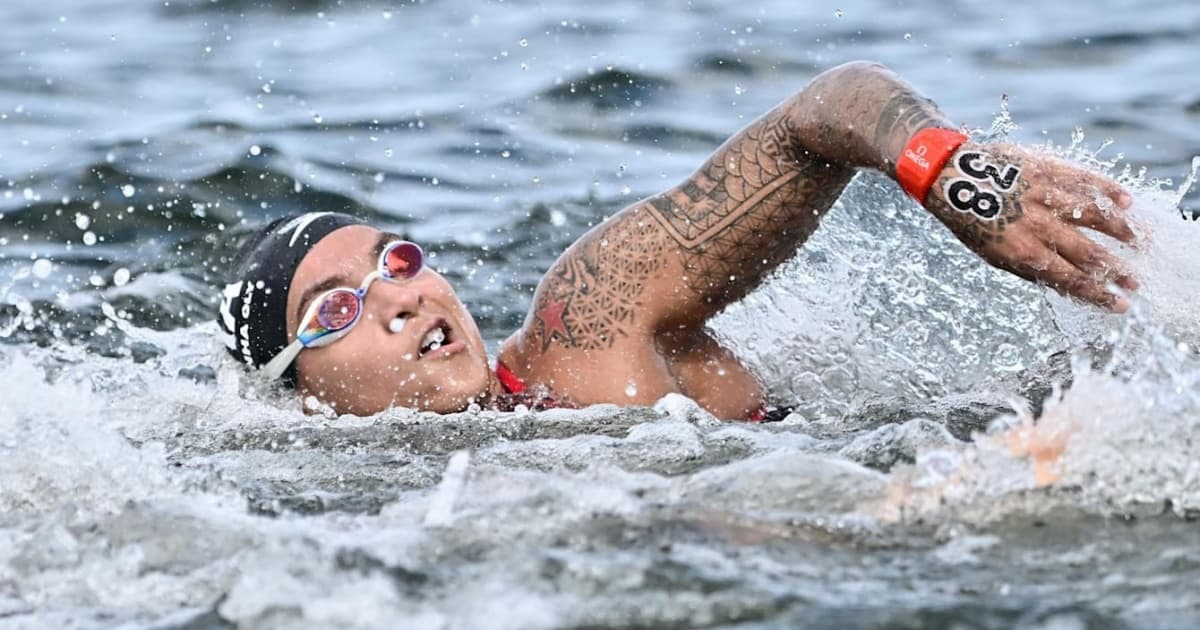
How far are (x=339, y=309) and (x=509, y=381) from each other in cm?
59

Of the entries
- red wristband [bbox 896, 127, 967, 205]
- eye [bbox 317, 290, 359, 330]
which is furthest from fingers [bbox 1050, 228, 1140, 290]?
eye [bbox 317, 290, 359, 330]

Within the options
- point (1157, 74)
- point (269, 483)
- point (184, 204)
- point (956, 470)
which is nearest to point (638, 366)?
point (269, 483)

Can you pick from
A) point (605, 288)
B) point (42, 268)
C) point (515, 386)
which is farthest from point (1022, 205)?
point (42, 268)

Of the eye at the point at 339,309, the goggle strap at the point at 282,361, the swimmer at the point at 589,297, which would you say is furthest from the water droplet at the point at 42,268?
the eye at the point at 339,309

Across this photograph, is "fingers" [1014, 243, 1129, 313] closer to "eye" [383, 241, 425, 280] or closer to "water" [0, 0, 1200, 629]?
"water" [0, 0, 1200, 629]

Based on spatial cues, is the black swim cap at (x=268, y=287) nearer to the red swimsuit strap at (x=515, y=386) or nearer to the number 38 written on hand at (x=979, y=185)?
the red swimsuit strap at (x=515, y=386)

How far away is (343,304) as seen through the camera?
547cm

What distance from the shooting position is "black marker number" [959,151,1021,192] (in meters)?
4.61

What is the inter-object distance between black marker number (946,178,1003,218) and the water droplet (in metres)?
4.78

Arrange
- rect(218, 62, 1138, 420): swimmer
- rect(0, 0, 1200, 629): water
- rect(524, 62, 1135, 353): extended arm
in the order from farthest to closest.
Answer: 1. rect(218, 62, 1138, 420): swimmer
2. rect(524, 62, 1135, 353): extended arm
3. rect(0, 0, 1200, 629): water

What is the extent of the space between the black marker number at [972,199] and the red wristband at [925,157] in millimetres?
61

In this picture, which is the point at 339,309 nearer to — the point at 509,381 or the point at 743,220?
the point at 509,381

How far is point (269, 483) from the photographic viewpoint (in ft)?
15.4

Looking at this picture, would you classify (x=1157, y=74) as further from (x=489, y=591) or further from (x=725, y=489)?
(x=489, y=591)
